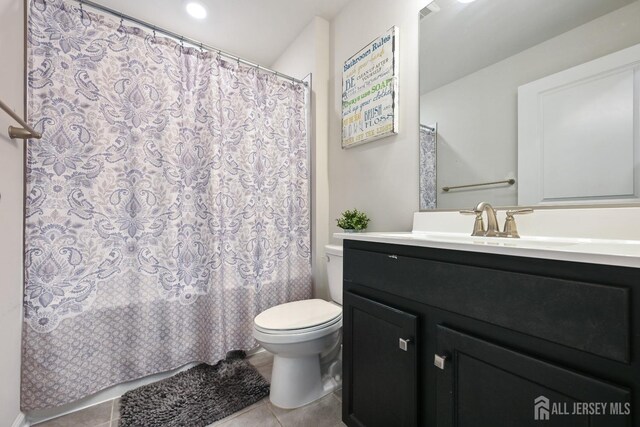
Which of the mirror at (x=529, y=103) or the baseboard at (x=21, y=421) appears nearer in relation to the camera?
the mirror at (x=529, y=103)

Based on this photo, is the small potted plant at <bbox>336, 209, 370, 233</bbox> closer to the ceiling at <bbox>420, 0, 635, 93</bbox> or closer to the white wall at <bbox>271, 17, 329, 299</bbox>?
the white wall at <bbox>271, 17, 329, 299</bbox>

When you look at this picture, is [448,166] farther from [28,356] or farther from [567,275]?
[28,356]

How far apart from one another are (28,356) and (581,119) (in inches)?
91.8

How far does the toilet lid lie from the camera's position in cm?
126

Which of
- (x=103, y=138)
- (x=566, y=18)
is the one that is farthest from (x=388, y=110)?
(x=103, y=138)

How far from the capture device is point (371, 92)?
1.60m

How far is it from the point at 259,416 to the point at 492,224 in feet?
4.37

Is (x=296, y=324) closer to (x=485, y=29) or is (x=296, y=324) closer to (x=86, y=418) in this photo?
(x=86, y=418)

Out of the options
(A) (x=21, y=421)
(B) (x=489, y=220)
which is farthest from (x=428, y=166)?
(A) (x=21, y=421)

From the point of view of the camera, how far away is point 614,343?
0.48 meters

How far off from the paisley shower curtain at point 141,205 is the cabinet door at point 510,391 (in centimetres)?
128

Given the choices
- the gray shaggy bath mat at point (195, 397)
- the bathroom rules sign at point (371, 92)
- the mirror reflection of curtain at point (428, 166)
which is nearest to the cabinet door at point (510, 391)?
the mirror reflection of curtain at point (428, 166)

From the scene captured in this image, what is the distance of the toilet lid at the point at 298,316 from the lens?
1.26 m

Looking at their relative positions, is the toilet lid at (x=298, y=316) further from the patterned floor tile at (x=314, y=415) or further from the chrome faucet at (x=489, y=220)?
the chrome faucet at (x=489, y=220)
